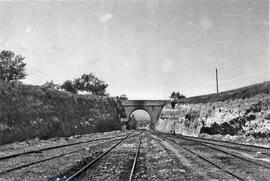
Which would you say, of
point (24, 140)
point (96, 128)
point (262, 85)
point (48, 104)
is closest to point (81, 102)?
point (96, 128)

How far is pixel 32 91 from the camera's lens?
2784 centimetres

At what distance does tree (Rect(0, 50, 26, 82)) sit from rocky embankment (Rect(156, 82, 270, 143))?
109 feet

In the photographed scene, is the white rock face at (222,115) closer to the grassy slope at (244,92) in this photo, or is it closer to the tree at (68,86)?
the grassy slope at (244,92)

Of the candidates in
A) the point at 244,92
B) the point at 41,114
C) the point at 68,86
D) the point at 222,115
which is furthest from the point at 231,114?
the point at 68,86

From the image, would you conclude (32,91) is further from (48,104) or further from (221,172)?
(221,172)

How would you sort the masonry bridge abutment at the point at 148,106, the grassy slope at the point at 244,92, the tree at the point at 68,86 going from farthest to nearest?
the tree at the point at 68,86, the masonry bridge abutment at the point at 148,106, the grassy slope at the point at 244,92

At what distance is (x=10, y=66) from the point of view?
175 feet

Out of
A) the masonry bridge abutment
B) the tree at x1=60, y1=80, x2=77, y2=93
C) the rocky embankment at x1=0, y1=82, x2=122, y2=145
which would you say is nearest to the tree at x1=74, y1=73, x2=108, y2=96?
the tree at x1=60, y1=80, x2=77, y2=93

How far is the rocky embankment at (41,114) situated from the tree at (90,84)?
148 feet

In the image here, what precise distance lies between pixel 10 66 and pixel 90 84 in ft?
129

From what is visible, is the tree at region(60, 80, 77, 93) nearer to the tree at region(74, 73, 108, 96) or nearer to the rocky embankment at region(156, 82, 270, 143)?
the tree at region(74, 73, 108, 96)

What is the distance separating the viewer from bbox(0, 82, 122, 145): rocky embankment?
21484 mm

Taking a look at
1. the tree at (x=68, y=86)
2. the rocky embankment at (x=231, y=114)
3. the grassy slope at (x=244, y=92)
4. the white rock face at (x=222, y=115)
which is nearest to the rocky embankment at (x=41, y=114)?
the white rock face at (x=222, y=115)

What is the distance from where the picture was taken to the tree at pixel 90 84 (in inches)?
3541
